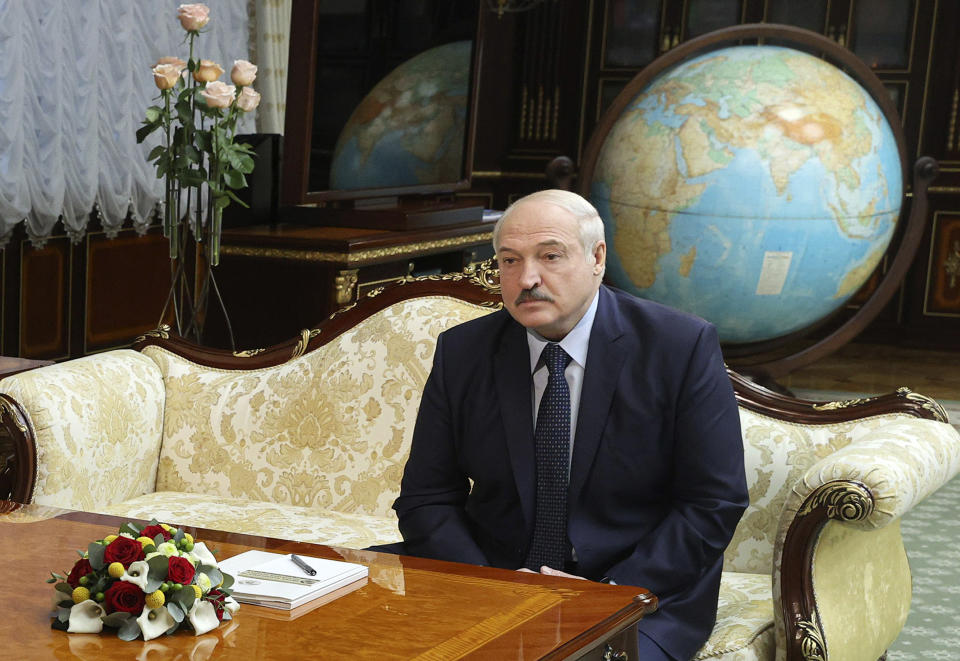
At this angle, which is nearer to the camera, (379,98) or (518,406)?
(518,406)

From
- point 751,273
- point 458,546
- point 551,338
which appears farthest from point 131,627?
point 751,273

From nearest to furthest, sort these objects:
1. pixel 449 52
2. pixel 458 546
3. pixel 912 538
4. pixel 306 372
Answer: pixel 458 546
pixel 306 372
pixel 912 538
pixel 449 52

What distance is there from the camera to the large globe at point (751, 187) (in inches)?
198

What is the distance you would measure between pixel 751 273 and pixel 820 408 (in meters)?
2.41

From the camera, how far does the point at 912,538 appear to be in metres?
4.53

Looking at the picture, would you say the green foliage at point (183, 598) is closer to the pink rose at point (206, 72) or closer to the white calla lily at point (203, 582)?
the white calla lily at point (203, 582)

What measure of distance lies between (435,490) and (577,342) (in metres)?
0.39

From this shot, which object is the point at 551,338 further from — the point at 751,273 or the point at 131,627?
the point at 751,273

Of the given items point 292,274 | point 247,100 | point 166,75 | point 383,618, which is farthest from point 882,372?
point 383,618

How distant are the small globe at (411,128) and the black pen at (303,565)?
3444 millimetres

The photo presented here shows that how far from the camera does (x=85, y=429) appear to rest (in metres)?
3.01

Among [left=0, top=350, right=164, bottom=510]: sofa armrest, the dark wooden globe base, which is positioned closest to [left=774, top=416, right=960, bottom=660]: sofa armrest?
[left=0, top=350, right=164, bottom=510]: sofa armrest

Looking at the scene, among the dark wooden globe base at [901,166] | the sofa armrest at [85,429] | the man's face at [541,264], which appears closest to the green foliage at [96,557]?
the man's face at [541,264]

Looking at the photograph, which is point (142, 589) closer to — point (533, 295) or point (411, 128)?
point (533, 295)
